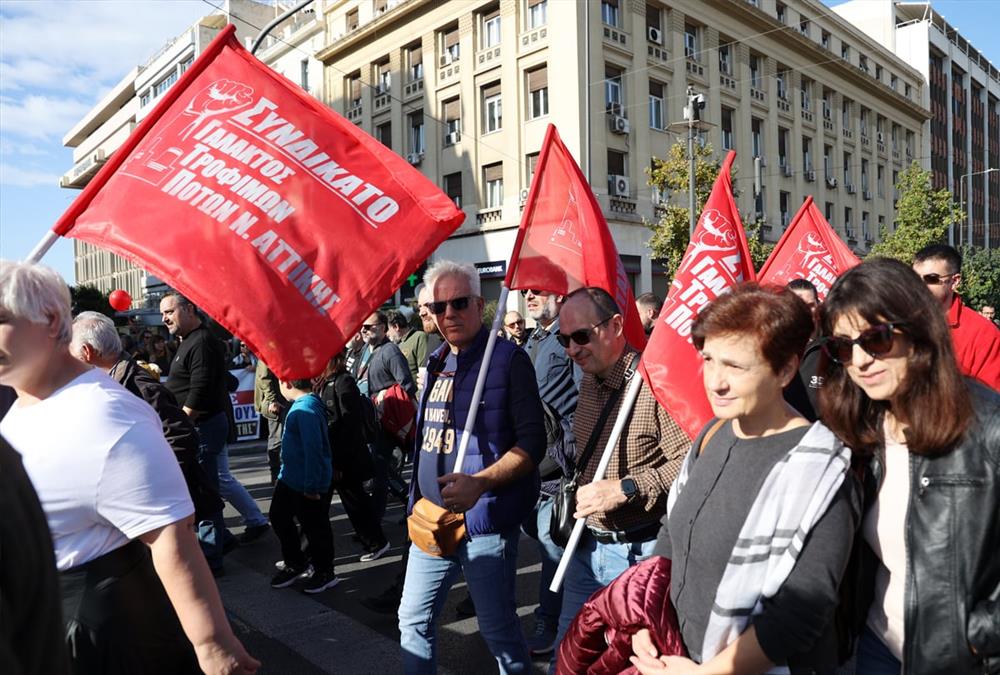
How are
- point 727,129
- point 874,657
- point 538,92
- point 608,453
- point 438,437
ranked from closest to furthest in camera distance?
point 874,657 < point 608,453 < point 438,437 < point 538,92 < point 727,129

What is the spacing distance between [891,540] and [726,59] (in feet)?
96.3

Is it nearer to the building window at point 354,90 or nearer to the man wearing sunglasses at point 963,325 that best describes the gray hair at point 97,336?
the man wearing sunglasses at point 963,325

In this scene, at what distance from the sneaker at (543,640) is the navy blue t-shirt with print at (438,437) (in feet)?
4.76

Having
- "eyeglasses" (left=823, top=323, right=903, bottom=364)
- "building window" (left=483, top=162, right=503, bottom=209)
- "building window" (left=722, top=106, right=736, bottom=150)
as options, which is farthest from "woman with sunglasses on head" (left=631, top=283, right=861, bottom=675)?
"building window" (left=722, top=106, right=736, bottom=150)

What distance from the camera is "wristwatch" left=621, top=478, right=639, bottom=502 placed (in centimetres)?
278

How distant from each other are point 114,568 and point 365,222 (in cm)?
154

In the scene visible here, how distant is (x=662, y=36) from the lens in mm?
25891

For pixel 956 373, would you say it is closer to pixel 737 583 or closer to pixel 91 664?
pixel 737 583

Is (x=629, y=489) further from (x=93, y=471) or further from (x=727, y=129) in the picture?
(x=727, y=129)

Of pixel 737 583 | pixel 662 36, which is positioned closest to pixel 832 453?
pixel 737 583

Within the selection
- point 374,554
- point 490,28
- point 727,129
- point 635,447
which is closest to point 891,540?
point 635,447

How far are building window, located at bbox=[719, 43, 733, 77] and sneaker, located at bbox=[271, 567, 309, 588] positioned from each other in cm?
2676

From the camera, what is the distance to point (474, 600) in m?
3.05

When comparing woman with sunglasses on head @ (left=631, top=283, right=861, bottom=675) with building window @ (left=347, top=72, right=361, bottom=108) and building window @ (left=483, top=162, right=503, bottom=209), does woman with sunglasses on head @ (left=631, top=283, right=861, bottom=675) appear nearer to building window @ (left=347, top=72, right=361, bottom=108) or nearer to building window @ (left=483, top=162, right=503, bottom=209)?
building window @ (left=483, top=162, right=503, bottom=209)
